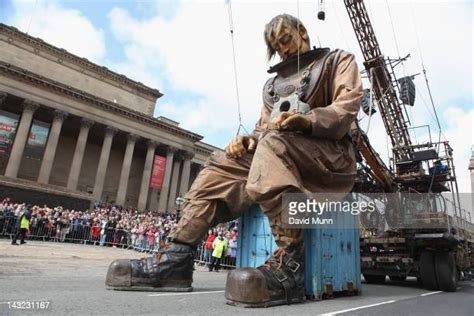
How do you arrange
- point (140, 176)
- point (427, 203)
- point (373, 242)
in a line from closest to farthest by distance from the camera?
point (373, 242), point (427, 203), point (140, 176)

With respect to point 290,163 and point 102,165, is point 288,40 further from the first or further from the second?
point 102,165

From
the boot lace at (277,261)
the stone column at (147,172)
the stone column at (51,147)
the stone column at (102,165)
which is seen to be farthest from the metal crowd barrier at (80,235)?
the stone column at (147,172)

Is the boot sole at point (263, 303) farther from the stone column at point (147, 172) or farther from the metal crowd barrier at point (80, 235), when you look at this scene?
the stone column at point (147, 172)

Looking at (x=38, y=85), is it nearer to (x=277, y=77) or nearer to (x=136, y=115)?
(x=136, y=115)

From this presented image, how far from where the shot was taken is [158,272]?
2.93 meters

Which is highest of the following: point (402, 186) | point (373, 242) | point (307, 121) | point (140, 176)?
point (140, 176)

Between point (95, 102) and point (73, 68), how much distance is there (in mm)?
6095

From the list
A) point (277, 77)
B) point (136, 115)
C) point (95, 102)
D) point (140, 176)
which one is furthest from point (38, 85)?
point (277, 77)

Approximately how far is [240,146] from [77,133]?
44270mm

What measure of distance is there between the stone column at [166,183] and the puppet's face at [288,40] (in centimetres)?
4206

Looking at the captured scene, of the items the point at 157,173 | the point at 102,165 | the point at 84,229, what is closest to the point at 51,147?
the point at 102,165

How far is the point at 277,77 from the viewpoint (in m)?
3.70

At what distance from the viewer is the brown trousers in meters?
2.62

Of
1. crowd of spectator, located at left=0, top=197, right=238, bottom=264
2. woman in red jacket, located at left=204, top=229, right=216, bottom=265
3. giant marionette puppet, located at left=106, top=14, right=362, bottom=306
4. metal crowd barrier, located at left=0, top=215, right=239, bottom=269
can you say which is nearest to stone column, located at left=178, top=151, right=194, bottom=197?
crowd of spectator, located at left=0, top=197, right=238, bottom=264
